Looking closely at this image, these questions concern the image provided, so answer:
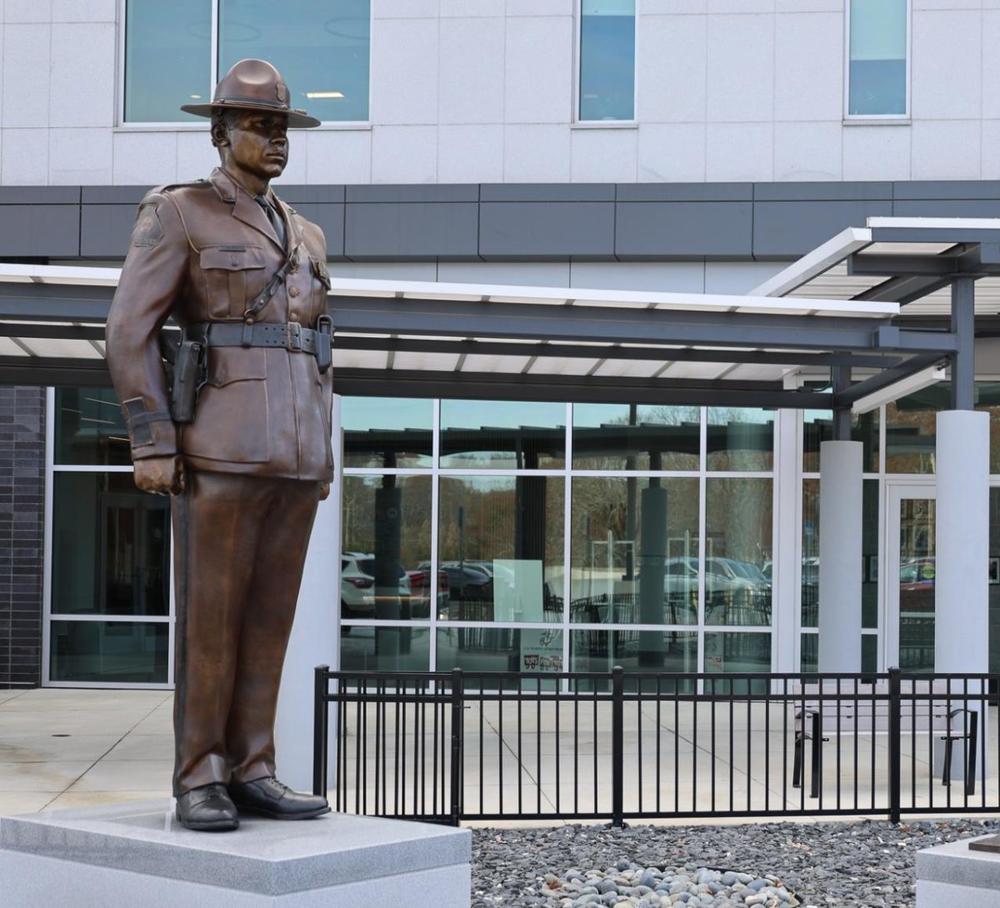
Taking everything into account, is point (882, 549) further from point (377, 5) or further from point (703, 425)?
point (377, 5)

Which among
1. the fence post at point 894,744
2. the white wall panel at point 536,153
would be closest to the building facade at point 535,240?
the white wall panel at point 536,153

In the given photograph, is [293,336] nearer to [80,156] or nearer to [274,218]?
[274,218]

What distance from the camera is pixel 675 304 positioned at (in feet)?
38.2

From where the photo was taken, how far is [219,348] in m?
5.67

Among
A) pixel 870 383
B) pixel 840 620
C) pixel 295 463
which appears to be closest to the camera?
pixel 295 463

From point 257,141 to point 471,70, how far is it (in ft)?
40.8

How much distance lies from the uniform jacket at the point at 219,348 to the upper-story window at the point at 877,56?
13.1 m

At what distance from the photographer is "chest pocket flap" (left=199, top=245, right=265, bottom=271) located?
5672mm

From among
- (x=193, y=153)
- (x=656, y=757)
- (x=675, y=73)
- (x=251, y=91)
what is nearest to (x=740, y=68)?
(x=675, y=73)

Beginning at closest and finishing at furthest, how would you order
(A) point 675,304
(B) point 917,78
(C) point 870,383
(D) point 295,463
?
1. (D) point 295,463
2. (A) point 675,304
3. (C) point 870,383
4. (B) point 917,78

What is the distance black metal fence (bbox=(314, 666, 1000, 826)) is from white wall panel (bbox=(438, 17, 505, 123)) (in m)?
6.99

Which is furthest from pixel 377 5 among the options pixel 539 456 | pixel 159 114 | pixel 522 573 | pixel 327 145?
pixel 522 573

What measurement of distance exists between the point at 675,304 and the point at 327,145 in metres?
7.47

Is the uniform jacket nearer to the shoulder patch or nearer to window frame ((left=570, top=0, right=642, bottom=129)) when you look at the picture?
the shoulder patch
